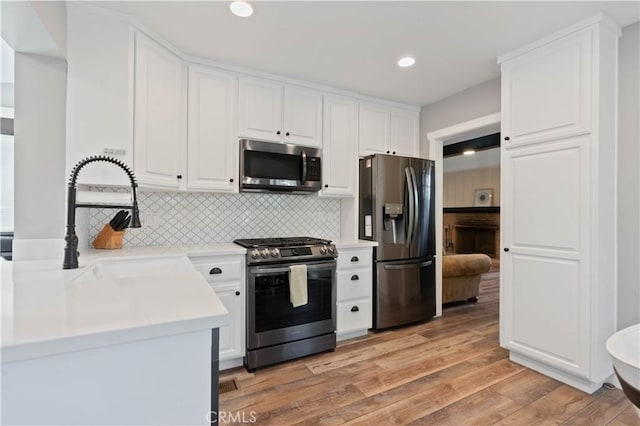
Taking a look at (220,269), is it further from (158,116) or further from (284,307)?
(158,116)

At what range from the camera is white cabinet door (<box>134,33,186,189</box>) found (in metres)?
2.16

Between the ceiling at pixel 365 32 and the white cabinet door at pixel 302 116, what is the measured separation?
18cm

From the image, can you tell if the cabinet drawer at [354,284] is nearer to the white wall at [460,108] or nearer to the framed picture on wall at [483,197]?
the white wall at [460,108]

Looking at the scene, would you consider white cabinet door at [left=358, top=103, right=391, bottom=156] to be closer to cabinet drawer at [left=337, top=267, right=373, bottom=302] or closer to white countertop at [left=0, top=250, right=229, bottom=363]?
cabinet drawer at [left=337, top=267, right=373, bottom=302]

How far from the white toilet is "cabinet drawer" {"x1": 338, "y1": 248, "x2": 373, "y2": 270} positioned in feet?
6.45

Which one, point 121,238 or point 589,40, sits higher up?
point 589,40

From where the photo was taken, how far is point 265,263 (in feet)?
8.05

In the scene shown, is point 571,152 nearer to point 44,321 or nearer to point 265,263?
point 265,263

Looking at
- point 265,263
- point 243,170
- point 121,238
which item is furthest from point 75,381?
point 243,170

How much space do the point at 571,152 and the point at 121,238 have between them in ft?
10.8

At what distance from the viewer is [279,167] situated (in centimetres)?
290

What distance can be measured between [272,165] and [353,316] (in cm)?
163

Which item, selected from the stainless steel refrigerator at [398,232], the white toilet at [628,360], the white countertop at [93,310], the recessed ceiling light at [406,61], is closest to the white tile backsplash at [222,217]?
the stainless steel refrigerator at [398,232]

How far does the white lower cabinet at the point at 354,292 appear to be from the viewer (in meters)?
2.93
